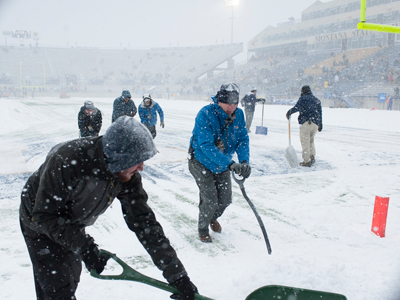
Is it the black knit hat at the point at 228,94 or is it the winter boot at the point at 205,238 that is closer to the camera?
the black knit hat at the point at 228,94

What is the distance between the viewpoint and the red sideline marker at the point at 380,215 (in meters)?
3.81

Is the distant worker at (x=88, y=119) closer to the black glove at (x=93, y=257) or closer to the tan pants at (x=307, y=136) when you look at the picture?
the tan pants at (x=307, y=136)

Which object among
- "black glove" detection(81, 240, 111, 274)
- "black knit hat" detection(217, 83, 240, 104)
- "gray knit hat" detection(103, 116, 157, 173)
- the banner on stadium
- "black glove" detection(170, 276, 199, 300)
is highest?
the banner on stadium

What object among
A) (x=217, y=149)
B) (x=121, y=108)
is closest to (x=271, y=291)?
(x=217, y=149)

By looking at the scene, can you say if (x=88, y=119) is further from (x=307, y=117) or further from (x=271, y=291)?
(x=271, y=291)

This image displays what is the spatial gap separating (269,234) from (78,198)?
2.70 m

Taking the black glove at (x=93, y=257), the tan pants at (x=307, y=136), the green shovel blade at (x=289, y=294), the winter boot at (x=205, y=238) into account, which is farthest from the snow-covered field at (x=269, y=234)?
the black glove at (x=93, y=257)

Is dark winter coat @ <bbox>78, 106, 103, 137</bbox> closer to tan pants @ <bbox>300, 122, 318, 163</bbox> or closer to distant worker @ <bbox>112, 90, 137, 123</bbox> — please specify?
distant worker @ <bbox>112, 90, 137, 123</bbox>

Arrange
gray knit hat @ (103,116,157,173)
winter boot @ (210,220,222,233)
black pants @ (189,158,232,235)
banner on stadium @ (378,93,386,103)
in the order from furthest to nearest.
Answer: banner on stadium @ (378,93,386,103) → winter boot @ (210,220,222,233) → black pants @ (189,158,232,235) → gray knit hat @ (103,116,157,173)

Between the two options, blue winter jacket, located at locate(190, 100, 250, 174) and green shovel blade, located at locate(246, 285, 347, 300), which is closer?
green shovel blade, located at locate(246, 285, 347, 300)

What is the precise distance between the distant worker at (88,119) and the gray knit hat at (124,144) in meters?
6.12

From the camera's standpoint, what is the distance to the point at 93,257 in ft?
6.49

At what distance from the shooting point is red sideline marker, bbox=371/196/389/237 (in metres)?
3.81

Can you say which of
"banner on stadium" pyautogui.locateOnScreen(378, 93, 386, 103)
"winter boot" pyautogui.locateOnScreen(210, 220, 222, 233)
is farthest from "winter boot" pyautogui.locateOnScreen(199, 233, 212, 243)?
"banner on stadium" pyautogui.locateOnScreen(378, 93, 386, 103)
